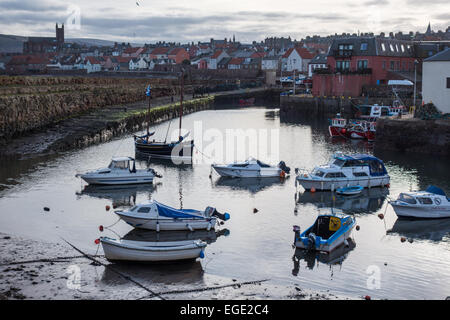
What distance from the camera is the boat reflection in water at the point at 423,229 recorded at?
22.8m

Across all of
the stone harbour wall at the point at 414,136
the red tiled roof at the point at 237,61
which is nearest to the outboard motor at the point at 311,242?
the stone harbour wall at the point at 414,136

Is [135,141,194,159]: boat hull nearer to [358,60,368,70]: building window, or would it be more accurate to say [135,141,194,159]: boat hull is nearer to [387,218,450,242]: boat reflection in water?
[387,218,450,242]: boat reflection in water

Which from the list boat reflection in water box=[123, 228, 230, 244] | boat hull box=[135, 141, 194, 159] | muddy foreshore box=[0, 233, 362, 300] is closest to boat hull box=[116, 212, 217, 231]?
boat reflection in water box=[123, 228, 230, 244]

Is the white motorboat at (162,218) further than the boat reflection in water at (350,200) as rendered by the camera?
No

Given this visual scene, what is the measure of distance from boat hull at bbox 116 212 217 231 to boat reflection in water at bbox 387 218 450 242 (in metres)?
7.66

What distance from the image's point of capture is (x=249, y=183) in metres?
32.2

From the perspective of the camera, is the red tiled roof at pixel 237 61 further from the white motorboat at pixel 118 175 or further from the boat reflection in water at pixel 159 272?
the boat reflection in water at pixel 159 272

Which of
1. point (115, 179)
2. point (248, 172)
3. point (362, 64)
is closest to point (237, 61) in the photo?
point (362, 64)

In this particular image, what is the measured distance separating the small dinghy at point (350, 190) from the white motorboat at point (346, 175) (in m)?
0.53

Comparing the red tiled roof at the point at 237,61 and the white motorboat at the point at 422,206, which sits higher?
the red tiled roof at the point at 237,61

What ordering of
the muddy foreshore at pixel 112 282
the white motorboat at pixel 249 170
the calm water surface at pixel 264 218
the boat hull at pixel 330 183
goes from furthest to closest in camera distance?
the white motorboat at pixel 249 170, the boat hull at pixel 330 183, the calm water surface at pixel 264 218, the muddy foreshore at pixel 112 282

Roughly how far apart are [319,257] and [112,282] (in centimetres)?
721

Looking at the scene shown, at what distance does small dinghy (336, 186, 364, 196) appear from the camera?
29.1m

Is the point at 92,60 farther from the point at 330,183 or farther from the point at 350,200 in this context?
the point at 350,200
